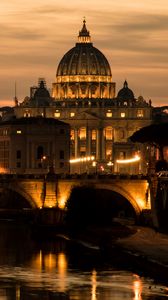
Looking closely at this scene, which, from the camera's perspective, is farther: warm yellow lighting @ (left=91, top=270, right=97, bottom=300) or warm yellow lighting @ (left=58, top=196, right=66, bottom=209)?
warm yellow lighting @ (left=58, top=196, right=66, bottom=209)

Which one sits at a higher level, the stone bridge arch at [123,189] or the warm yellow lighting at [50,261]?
the stone bridge arch at [123,189]

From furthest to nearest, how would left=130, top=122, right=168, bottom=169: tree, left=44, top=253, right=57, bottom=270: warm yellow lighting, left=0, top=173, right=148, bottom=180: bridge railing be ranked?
1. left=0, top=173, right=148, bottom=180: bridge railing
2. left=130, top=122, right=168, bottom=169: tree
3. left=44, top=253, right=57, bottom=270: warm yellow lighting

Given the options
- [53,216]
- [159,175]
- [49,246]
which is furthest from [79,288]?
[53,216]

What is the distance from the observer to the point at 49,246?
111m

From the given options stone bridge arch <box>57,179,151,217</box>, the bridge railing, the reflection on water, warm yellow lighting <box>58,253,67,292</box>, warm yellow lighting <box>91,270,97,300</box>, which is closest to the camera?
the reflection on water

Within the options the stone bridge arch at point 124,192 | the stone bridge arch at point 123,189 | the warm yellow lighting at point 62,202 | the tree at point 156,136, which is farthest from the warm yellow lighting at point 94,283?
the warm yellow lighting at point 62,202

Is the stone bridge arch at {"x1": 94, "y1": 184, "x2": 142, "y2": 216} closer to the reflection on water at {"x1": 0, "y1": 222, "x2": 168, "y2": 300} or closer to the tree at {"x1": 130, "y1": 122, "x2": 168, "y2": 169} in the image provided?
the tree at {"x1": 130, "y1": 122, "x2": 168, "y2": 169}

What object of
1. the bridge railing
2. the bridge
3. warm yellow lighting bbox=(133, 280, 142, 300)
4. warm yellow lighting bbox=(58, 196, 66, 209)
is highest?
the bridge railing

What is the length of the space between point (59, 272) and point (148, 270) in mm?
6002

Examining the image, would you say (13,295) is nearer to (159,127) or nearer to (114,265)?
(114,265)

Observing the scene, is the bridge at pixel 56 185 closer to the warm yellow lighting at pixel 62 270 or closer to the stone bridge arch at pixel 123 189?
the stone bridge arch at pixel 123 189

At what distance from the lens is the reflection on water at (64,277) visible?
84188 millimetres

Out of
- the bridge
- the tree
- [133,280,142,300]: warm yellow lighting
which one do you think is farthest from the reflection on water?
the bridge

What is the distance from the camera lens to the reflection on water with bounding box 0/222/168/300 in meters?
84.2
